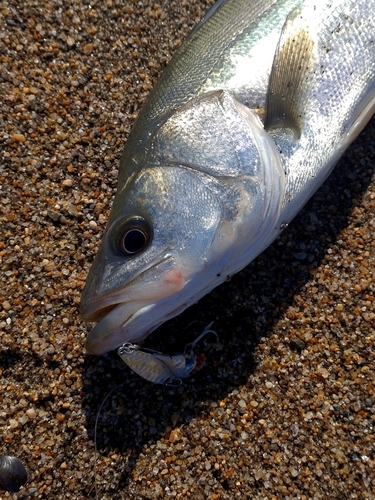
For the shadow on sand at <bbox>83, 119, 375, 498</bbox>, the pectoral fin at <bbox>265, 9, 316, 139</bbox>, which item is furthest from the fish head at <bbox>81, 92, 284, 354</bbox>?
the shadow on sand at <bbox>83, 119, 375, 498</bbox>

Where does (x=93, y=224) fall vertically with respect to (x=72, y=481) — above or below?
above

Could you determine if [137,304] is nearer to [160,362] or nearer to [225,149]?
[160,362]

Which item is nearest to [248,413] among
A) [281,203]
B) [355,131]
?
[281,203]

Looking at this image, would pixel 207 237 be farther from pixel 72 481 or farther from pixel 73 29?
pixel 73 29

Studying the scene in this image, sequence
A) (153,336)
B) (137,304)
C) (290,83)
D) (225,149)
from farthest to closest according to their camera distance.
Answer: (153,336)
(290,83)
(225,149)
(137,304)

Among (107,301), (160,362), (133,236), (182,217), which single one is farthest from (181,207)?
(160,362)

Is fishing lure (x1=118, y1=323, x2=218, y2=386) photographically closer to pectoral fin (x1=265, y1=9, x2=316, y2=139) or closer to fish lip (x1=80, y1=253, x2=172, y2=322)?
fish lip (x1=80, y1=253, x2=172, y2=322)

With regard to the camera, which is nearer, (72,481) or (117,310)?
(117,310)
